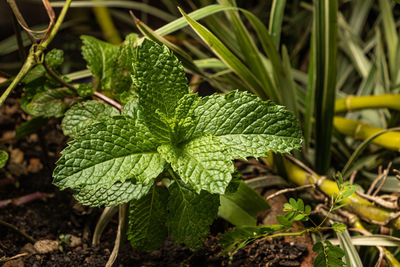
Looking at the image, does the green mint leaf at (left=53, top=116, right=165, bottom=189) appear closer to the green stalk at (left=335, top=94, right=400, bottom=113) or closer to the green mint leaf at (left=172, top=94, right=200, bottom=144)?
the green mint leaf at (left=172, top=94, right=200, bottom=144)

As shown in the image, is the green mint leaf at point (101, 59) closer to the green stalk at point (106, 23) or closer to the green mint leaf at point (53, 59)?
the green mint leaf at point (53, 59)

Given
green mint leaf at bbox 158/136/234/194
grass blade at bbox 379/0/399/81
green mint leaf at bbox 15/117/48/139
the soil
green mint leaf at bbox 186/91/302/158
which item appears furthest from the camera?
grass blade at bbox 379/0/399/81

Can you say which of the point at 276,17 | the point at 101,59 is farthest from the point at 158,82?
the point at 276,17

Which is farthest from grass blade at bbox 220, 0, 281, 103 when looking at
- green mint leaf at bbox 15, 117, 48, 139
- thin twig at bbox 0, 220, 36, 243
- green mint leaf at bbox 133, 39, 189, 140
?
thin twig at bbox 0, 220, 36, 243

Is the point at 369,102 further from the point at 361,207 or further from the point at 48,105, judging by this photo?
the point at 48,105

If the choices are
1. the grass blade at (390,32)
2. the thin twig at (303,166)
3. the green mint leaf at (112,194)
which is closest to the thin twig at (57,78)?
the green mint leaf at (112,194)

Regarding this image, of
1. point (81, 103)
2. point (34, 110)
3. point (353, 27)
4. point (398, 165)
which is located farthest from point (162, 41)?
point (353, 27)
